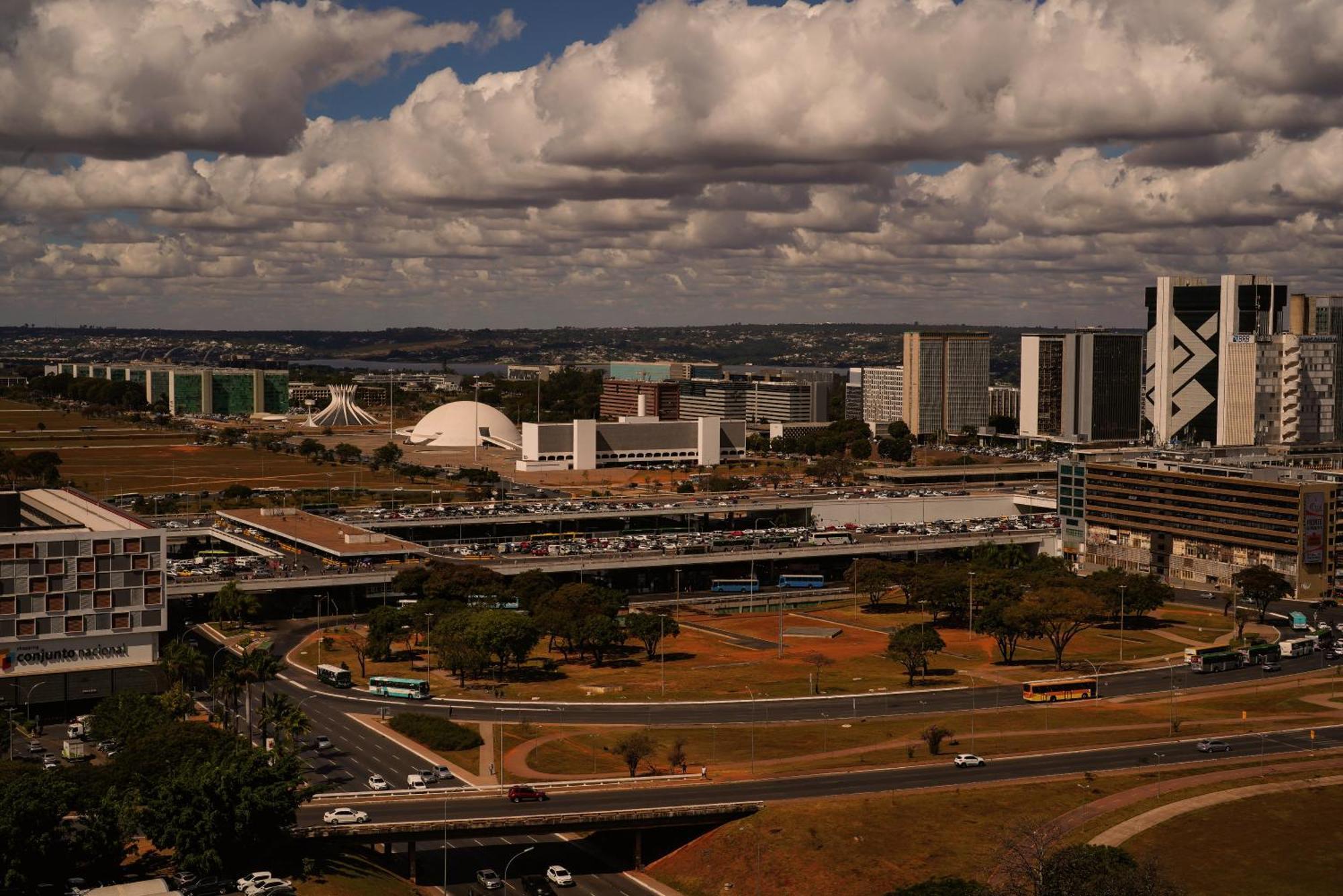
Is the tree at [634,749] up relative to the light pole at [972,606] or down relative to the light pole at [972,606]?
down

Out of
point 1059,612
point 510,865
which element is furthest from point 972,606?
point 510,865

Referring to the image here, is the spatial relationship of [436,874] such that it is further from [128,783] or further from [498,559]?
[498,559]

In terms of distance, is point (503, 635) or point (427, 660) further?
point (427, 660)

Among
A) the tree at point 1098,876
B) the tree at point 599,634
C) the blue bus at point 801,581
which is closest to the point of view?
the tree at point 1098,876

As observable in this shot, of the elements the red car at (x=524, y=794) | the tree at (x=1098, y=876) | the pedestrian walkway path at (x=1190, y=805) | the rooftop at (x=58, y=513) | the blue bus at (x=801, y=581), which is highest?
the rooftop at (x=58, y=513)

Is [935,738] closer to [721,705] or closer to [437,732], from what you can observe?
[721,705]

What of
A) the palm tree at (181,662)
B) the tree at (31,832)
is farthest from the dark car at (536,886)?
the palm tree at (181,662)

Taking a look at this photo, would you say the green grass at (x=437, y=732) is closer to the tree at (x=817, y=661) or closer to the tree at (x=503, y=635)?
the tree at (x=503, y=635)
